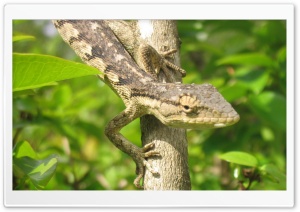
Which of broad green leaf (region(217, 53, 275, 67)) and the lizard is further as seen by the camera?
broad green leaf (region(217, 53, 275, 67))

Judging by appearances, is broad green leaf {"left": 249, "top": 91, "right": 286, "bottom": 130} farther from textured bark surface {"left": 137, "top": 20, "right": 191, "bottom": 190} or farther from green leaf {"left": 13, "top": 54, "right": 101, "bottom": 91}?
green leaf {"left": 13, "top": 54, "right": 101, "bottom": 91}

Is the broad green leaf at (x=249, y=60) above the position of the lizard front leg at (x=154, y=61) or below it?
above

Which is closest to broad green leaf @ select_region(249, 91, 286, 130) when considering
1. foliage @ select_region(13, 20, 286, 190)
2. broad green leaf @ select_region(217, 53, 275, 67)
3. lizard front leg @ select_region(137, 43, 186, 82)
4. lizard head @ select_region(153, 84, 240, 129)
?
foliage @ select_region(13, 20, 286, 190)

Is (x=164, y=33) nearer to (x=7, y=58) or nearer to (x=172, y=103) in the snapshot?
(x=172, y=103)

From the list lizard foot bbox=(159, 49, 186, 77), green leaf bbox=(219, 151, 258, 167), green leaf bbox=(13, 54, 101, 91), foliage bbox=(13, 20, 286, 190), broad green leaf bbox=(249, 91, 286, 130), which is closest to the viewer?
green leaf bbox=(13, 54, 101, 91)

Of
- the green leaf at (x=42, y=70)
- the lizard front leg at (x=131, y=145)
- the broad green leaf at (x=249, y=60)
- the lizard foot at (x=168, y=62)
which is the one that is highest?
the broad green leaf at (x=249, y=60)

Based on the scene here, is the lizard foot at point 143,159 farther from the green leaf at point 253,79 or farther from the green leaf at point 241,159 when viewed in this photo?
the green leaf at point 253,79

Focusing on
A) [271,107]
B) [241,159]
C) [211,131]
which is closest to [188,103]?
[241,159]

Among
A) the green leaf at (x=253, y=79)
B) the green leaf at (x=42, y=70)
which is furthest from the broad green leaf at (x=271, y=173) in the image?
the green leaf at (x=42, y=70)
